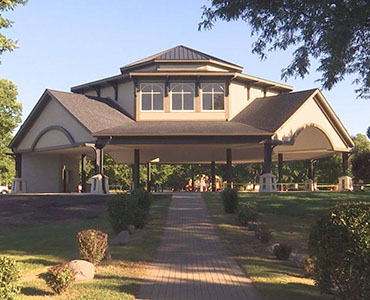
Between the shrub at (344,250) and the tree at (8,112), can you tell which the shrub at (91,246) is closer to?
the shrub at (344,250)

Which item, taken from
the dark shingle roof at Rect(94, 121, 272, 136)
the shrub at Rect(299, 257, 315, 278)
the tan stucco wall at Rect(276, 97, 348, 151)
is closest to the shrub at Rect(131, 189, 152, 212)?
the shrub at Rect(299, 257, 315, 278)

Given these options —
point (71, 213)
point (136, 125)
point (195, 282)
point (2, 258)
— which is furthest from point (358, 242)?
point (136, 125)

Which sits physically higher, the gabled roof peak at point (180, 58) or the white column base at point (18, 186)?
the gabled roof peak at point (180, 58)

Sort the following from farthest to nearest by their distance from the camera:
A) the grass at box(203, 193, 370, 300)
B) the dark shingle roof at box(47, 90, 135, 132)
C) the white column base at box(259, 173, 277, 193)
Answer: the dark shingle roof at box(47, 90, 135, 132) → the white column base at box(259, 173, 277, 193) → the grass at box(203, 193, 370, 300)

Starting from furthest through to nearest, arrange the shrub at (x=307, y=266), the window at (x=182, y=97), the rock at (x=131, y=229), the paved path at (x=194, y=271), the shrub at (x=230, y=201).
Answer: the window at (x=182, y=97), the shrub at (x=230, y=201), the rock at (x=131, y=229), the shrub at (x=307, y=266), the paved path at (x=194, y=271)

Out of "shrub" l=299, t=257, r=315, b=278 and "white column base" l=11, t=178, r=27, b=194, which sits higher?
"white column base" l=11, t=178, r=27, b=194

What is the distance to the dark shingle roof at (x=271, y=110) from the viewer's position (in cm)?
2756

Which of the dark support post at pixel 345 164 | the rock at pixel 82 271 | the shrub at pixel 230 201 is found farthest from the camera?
the dark support post at pixel 345 164

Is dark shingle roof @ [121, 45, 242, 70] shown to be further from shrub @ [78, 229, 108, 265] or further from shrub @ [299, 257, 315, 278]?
shrub @ [299, 257, 315, 278]

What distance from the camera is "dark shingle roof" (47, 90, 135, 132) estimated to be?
27.2 meters

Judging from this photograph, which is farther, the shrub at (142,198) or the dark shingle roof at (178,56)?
the dark shingle roof at (178,56)

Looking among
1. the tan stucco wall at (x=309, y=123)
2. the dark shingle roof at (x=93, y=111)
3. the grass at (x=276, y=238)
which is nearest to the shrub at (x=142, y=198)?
the grass at (x=276, y=238)

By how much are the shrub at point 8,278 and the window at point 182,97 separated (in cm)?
2390

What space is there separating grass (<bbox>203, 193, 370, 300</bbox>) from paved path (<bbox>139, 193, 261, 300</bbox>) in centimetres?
33
